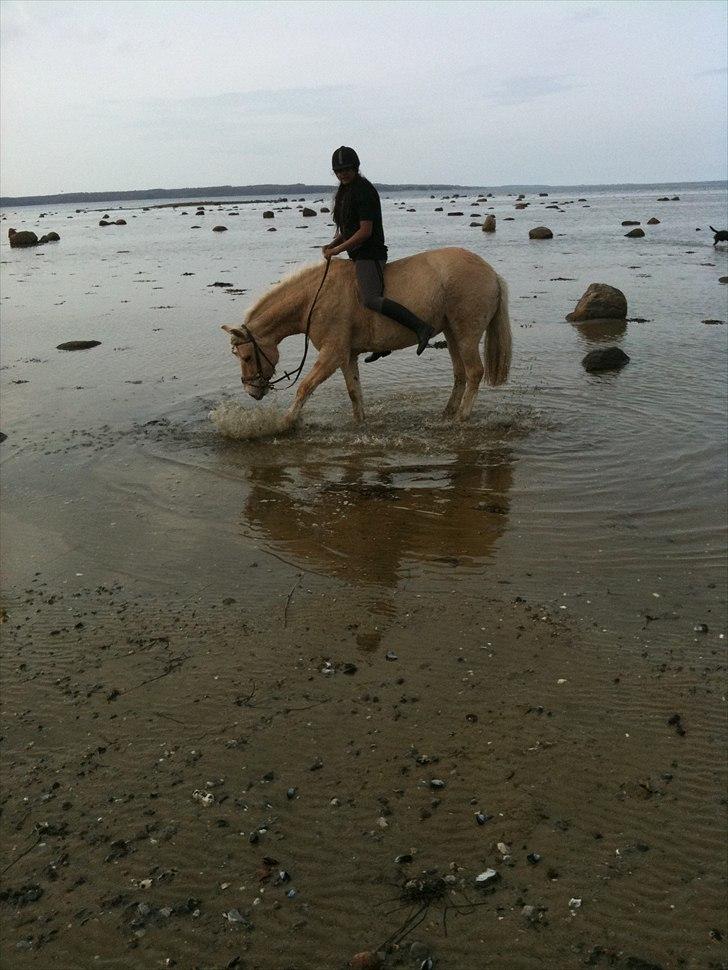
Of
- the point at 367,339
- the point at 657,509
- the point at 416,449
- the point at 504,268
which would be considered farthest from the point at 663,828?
the point at 504,268

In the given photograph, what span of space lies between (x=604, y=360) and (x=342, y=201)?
18.2ft

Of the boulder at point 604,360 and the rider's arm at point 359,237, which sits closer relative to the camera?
the rider's arm at point 359,237

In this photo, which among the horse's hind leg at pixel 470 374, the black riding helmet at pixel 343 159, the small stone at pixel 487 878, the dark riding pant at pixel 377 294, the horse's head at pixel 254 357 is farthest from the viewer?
the horse's hind leg at pixel 470 374

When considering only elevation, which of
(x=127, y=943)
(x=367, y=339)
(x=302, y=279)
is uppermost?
(x=302, y=279)

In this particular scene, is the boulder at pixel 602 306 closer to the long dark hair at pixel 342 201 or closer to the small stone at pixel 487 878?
the long dark hair at pixel 342 201

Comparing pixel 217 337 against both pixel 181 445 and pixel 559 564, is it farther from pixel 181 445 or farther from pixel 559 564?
pixel 559 564

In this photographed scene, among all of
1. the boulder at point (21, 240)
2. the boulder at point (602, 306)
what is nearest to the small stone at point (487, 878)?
the boulder at point (602, 306)

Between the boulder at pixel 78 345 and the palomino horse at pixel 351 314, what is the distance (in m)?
7.41

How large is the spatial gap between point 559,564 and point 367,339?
453cm

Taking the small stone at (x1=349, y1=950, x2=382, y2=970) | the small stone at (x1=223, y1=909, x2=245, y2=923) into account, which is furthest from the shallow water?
the small stone at (x1=349, y1=950, x2=382, y2=970)

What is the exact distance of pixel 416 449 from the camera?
8648 millimetres

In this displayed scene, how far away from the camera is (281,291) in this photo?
362 inches

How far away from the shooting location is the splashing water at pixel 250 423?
9086mm

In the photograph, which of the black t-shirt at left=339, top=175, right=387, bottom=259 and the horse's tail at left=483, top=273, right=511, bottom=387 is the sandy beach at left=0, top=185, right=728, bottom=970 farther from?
the black t-shirt at left=339, top=175, right=387, bottom=259
